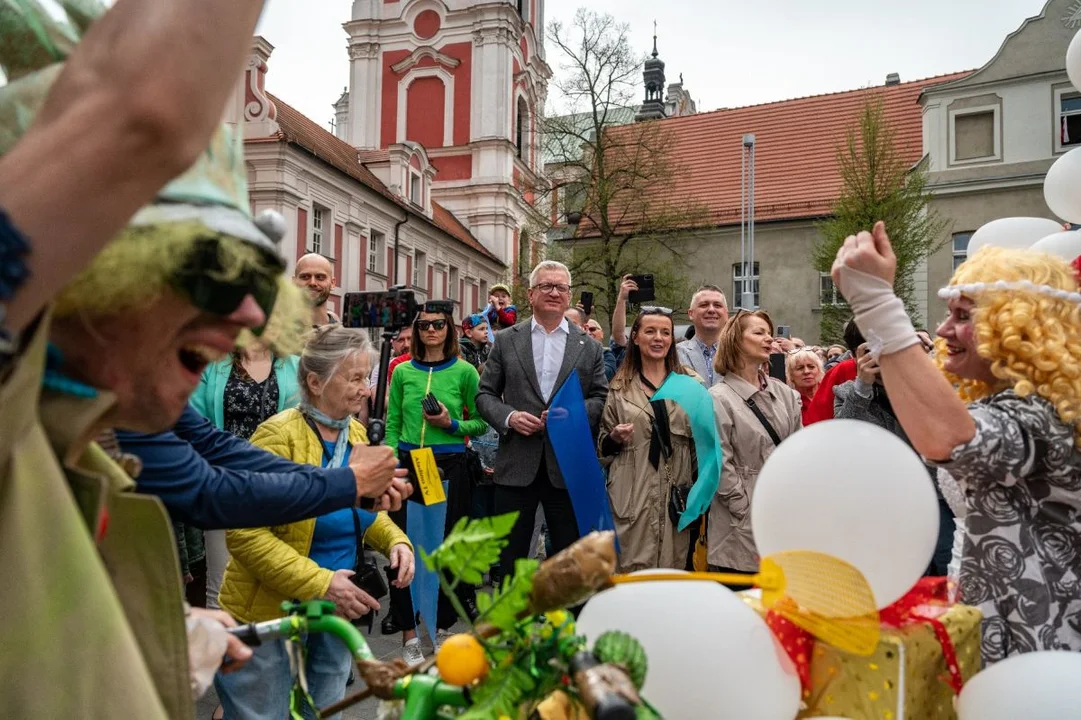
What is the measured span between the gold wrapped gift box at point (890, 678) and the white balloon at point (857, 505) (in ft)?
0.35

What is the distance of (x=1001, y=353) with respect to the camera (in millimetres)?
1967

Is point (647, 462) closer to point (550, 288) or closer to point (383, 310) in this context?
point (550, 288)

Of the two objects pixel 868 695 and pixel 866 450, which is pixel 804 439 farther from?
pixel 868 695

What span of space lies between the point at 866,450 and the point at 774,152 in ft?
106

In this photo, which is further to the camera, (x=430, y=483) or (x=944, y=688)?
(x=430, y=483)

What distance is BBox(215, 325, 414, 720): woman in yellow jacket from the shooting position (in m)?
2.59

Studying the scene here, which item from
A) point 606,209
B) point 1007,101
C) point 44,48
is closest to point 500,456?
point 44,48

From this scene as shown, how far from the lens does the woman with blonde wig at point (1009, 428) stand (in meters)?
1.81

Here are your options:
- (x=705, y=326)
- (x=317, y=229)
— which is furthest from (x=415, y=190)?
(x=705, y=326)

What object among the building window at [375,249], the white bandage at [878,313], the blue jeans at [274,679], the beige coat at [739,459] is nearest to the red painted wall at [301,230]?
the building window at [375,249]

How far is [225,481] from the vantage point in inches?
73.5

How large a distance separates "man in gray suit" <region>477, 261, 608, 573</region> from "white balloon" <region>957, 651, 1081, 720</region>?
2973mm

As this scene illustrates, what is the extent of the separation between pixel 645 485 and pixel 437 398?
1476 mm

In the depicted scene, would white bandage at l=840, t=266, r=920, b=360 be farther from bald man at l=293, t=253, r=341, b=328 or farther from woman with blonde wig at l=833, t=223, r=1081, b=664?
bald man at l=293, t=253, r=341, b=328
